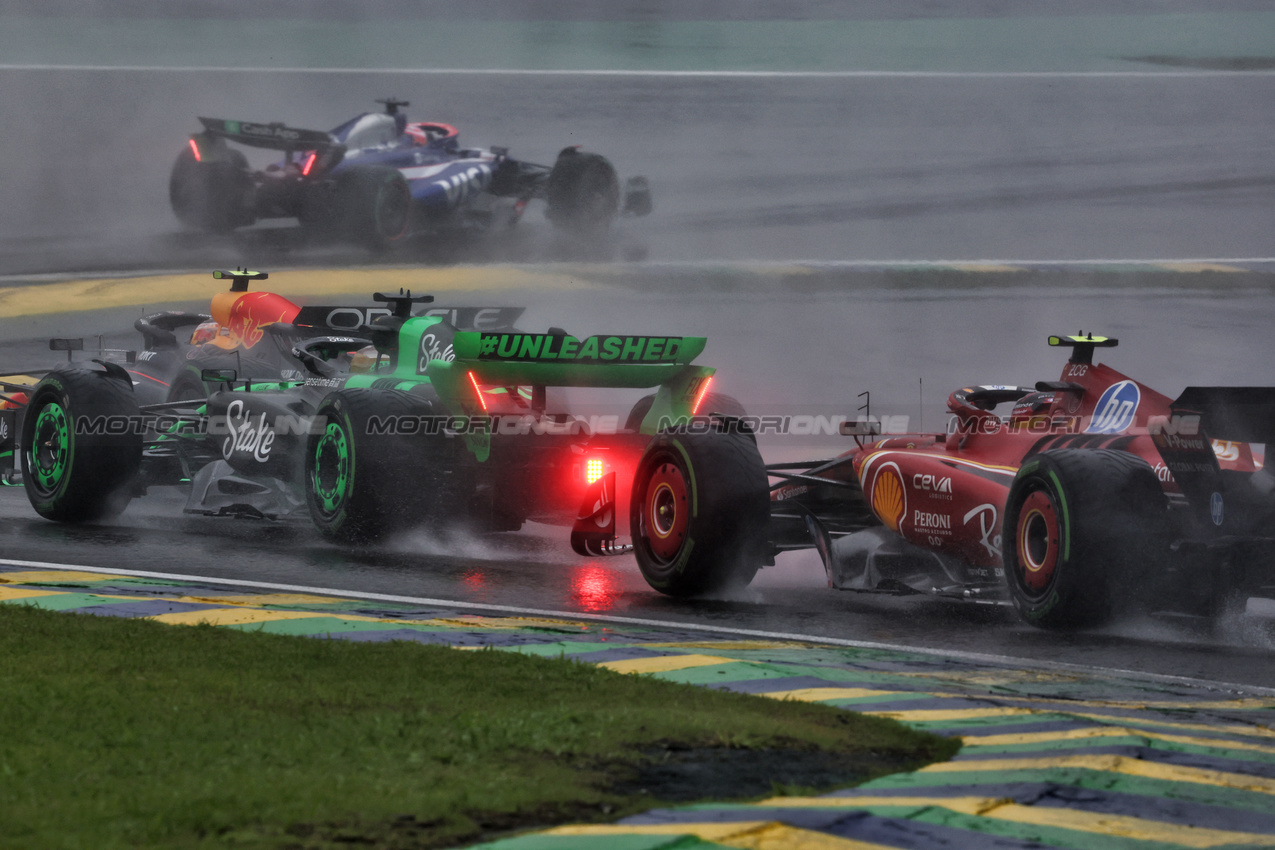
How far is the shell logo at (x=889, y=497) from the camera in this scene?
10055mm

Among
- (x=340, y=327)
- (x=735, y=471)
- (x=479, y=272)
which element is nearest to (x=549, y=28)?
(x=479, y=272)

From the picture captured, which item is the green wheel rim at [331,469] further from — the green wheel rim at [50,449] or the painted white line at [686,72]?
the painted white line at [686,72]

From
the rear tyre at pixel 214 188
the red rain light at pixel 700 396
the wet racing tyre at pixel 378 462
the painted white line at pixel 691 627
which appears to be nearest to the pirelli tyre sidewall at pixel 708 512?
the painted white line at pixel 691 627

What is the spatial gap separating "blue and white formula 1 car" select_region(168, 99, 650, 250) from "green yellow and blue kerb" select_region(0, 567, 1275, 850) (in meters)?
11.9

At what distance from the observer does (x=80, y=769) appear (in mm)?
4703

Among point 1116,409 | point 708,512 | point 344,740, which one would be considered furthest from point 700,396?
point 344,740

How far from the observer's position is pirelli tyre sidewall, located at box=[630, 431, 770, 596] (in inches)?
387

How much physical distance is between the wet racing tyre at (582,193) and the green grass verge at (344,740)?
1621 cm

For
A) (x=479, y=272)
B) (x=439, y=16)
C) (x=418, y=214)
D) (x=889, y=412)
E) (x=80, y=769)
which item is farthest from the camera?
(x=439, y=16)

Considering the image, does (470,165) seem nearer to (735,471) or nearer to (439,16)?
(439,16)

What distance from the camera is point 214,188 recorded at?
875 inches

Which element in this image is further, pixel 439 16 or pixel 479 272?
pixel 439 16

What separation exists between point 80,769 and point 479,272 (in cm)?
2002

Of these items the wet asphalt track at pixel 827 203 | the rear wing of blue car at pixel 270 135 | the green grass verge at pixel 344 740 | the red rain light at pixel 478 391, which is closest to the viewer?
the green grass verge at pixel 344 740
